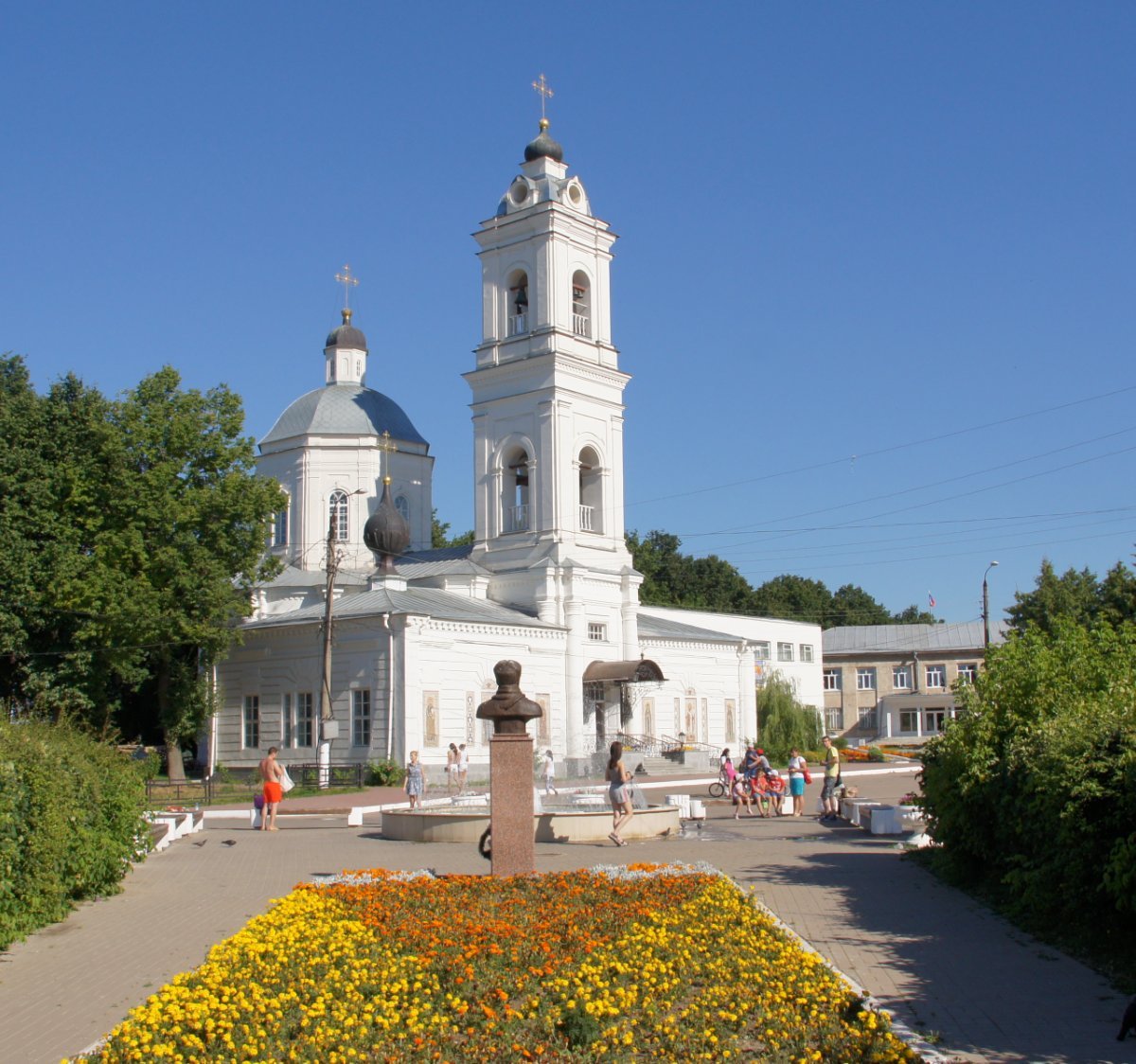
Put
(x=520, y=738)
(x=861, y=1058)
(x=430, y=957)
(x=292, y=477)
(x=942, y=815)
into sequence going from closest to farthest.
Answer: (x=861, y=1058)
(x=430, y=957)
(x=520, y=738)
(x=942, y=815)
(x=292, y=477)

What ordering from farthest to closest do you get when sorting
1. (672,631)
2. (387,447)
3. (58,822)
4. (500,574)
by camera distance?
1. (672,631)
2. (387,447)
3. (500,574)
4. (58,822)

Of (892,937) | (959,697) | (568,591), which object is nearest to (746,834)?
(959,697)

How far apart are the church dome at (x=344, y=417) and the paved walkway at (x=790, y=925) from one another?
28.8m

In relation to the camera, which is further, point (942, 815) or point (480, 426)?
point (480, 426)

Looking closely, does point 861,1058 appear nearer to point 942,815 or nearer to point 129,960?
point 129,960

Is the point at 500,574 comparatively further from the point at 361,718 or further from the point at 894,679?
the point at 894,679

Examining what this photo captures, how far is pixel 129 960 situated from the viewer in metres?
11.4

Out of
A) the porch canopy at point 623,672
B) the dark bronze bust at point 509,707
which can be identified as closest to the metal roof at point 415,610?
the porch canopy at point 623,672

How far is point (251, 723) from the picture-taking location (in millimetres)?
42625

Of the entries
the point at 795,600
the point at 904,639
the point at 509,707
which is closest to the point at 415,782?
the point at 509,707

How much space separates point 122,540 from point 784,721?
2899 cm

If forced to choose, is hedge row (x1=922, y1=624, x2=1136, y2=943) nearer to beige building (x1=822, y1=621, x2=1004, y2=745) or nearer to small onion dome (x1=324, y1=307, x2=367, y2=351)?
small onion dome (x1=324, y1=307, x2=367, y2=351)

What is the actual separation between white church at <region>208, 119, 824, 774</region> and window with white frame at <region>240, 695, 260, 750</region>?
6cm

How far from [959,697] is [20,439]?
30.4 meters
